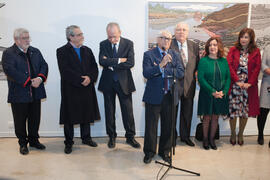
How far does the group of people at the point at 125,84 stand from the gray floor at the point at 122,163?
6.2 inches

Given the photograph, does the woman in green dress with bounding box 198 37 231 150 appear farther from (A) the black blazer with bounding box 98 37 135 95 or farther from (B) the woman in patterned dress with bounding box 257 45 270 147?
(A) the black blazer with bounding box 98 37 135 95

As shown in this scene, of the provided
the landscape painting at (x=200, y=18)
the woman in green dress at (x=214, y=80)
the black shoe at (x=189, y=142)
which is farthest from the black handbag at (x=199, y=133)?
the landscape painting at (x=200, y=18)

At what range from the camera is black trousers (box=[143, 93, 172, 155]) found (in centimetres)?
310

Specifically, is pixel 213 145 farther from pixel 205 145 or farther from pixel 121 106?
pixel 121 106

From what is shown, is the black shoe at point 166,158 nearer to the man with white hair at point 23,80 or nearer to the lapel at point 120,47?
the lapel at point 120,47

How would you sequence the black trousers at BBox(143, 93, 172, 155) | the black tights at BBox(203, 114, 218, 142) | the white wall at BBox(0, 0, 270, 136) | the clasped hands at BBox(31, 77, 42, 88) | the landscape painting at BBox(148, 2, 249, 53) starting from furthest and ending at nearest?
1. the landscape painting at BBox(148, 2, 249, 53)
2. the white wall at BBox(0, 0, 270, 136)
3. the black tights at BBox(203, 114, 218, 142)
4. the clasped hands at BBox(31, 77, 42, 88)
5. the black trousers at BBox(143, 93, 172, 155)

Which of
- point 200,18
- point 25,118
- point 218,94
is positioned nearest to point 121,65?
point 218,94

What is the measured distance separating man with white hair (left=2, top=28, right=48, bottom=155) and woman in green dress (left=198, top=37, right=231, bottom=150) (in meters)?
2.32

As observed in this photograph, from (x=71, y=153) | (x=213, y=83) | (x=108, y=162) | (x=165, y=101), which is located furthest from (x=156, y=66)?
(x=71, y=153)

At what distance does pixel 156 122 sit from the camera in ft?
10.3

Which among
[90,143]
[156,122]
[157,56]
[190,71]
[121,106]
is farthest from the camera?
[90,143]

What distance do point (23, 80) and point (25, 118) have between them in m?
0.58

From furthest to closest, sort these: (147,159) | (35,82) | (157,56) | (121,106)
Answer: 1. (121,106)
2. (35,82)
3. (147,159)
4. (157,56)

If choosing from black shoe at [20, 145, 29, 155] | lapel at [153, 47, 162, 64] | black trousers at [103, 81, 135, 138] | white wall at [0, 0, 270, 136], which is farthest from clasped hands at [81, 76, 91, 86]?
black shoe at [20, 145, 29, 155]
